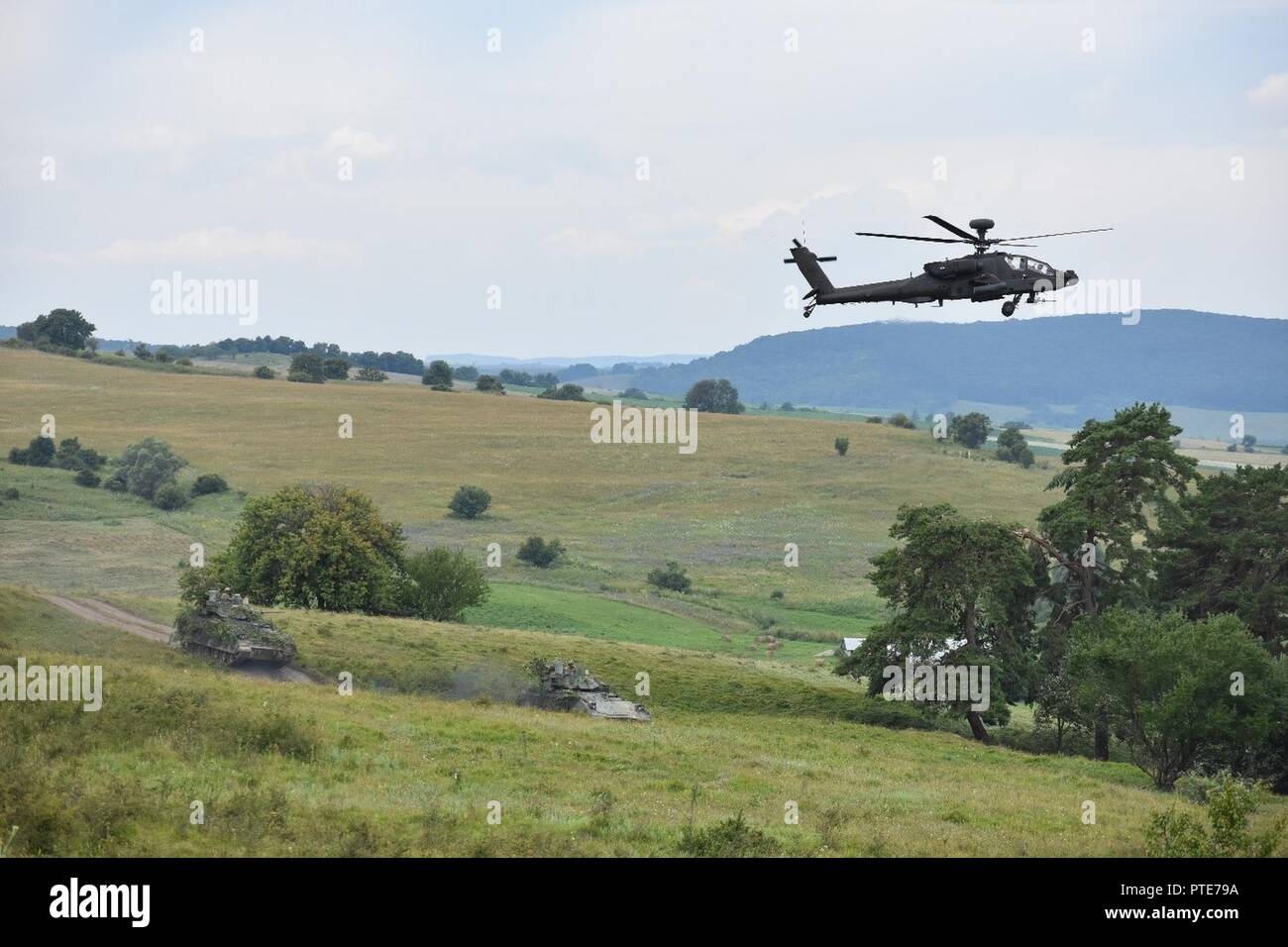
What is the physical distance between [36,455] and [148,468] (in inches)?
572

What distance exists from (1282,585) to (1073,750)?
Result: 13.5m

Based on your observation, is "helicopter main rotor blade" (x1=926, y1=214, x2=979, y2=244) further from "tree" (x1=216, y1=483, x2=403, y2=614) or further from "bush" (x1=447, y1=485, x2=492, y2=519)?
"bush" (x1=447, y1=485, x2=492, y2=519)

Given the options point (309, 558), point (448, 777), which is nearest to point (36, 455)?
point (309, 558)

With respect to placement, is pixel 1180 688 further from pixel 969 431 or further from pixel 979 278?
pixel 969 431

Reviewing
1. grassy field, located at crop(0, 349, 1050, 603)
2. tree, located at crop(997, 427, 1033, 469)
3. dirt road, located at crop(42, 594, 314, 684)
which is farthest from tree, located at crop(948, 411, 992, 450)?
dirt road, located at crop(42, 594, 314, 684)

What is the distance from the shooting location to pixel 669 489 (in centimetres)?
14075

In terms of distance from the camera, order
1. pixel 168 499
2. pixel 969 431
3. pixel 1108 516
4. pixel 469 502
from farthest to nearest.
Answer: pixel 969 431 < pixel 469 502 < pixel 168 499 < pixel 1108 516

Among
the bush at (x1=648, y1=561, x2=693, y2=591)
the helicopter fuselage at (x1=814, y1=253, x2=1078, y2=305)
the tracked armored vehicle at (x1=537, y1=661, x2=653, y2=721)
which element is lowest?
the bush at (x1=648, y1=561, x2=693, y2=591)

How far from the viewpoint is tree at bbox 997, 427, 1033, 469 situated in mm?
162375

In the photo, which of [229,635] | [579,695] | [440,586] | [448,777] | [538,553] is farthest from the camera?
[538,553]

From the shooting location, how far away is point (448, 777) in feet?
105

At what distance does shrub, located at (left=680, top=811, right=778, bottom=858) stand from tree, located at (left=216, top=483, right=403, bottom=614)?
143ft

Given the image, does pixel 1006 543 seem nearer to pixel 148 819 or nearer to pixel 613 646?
pixel 613 646
